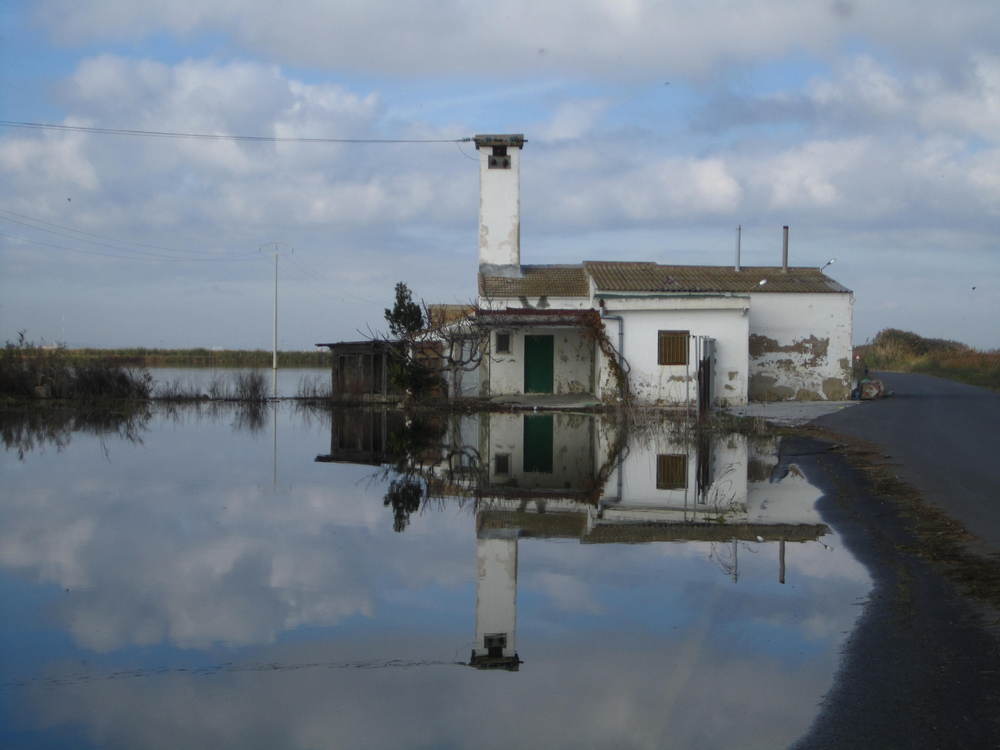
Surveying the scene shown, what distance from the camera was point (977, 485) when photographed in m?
11.6

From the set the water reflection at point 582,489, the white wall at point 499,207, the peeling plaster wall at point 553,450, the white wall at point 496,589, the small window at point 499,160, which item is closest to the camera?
the white wall at point 496,589

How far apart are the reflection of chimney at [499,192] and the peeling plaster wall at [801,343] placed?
8.15 metres

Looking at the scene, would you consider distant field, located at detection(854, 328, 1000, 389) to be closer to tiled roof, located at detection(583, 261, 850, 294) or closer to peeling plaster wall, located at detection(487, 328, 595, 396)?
tiled roof, located at detection(583, 261, 850, 294)

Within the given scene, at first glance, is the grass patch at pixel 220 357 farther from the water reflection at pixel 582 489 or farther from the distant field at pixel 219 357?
the water reflection at pixel 582 489

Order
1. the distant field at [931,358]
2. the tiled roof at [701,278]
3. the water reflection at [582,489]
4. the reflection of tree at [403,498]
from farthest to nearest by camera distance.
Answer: the distant field at [931,358]
the tiled roof at [701,278]
the reflection of tree at [403,498]
the water reflection at [582,489]

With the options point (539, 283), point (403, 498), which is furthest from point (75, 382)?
point (403, 498)

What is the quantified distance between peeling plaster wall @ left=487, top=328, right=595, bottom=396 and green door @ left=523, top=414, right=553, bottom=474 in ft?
10.5

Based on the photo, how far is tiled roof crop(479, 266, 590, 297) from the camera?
2975 cm

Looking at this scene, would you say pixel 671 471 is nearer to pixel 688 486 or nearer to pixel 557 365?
pixel 688 486

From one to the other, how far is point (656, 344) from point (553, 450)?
9.45 meters

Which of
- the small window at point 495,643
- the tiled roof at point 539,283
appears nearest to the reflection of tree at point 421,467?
the small window at point 495,643

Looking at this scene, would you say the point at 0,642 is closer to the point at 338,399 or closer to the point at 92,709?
the point at 92,709

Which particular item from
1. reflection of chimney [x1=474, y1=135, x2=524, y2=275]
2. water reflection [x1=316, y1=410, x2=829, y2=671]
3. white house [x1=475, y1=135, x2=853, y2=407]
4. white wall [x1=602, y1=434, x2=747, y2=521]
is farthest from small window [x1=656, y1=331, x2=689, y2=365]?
white wall [x1=602, y1=434, x2=747, y2=521]

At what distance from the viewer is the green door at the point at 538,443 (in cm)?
1585
